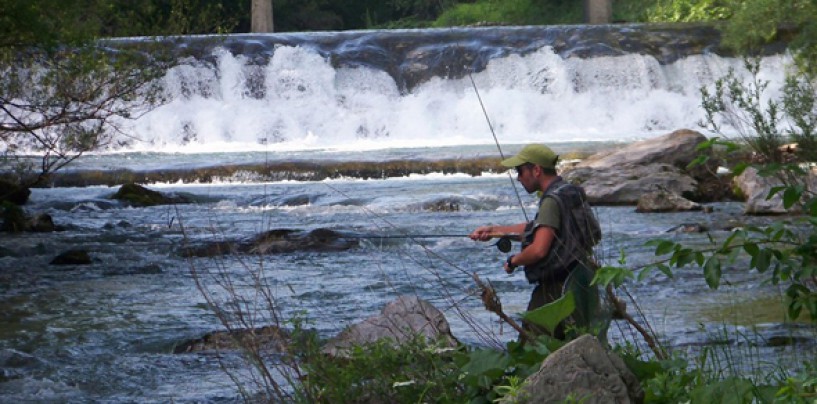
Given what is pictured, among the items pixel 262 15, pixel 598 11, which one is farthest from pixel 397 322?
pixel 262 15

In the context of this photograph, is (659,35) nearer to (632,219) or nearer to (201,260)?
(632,219)

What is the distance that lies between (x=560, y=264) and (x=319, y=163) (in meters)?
14.4

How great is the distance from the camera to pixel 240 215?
52.7ft

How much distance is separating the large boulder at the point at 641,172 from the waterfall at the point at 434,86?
25.1ft

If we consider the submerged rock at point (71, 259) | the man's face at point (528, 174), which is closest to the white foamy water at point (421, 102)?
the submerged rock at point (71, 259)

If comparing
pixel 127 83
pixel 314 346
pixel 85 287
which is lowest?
Answer: pixel 85 287

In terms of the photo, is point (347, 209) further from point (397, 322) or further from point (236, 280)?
point (397, 322)

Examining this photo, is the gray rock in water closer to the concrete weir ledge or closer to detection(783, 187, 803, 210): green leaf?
the concrete weir ledge

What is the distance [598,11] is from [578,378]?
1344 inches

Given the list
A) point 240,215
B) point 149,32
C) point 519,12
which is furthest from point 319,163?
point 519,12

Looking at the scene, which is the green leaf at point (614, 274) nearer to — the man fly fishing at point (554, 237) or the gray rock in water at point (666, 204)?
the man fly fishing at point (554, 237)

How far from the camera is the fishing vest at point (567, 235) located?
5.73m

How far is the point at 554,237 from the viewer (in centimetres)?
576

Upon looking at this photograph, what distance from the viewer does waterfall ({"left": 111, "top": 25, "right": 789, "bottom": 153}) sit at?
2650 centimetres
